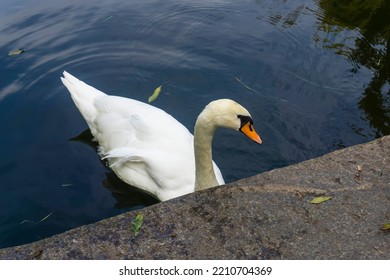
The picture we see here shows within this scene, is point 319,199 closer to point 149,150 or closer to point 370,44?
point 149,150

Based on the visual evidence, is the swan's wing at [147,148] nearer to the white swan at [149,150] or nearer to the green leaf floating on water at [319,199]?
the white swan at [149,150]

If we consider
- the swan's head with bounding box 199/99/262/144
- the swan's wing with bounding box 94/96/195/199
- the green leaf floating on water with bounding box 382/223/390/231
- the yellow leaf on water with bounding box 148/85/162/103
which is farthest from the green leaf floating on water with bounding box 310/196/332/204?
the yellow leaf on water with bounding box 148/85/162/103

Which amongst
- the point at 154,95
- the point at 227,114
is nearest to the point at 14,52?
the point at 154,95

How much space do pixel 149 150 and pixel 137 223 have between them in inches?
72.4

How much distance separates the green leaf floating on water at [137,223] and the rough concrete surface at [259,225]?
0.02 m

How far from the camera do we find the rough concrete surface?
263 cm

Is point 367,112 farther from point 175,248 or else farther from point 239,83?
point 175,248

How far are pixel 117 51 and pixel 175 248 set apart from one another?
4.77 m

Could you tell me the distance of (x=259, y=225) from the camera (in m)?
2.78

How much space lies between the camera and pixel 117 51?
6977mm

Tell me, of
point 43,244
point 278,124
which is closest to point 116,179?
point 278,124

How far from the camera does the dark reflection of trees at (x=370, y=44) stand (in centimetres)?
566

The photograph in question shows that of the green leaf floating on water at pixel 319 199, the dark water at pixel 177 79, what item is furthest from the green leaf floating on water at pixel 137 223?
the dark water at pixel 177 79

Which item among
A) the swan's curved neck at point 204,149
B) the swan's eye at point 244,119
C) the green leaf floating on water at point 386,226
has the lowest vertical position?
the swan's curved neck at point 204,149
